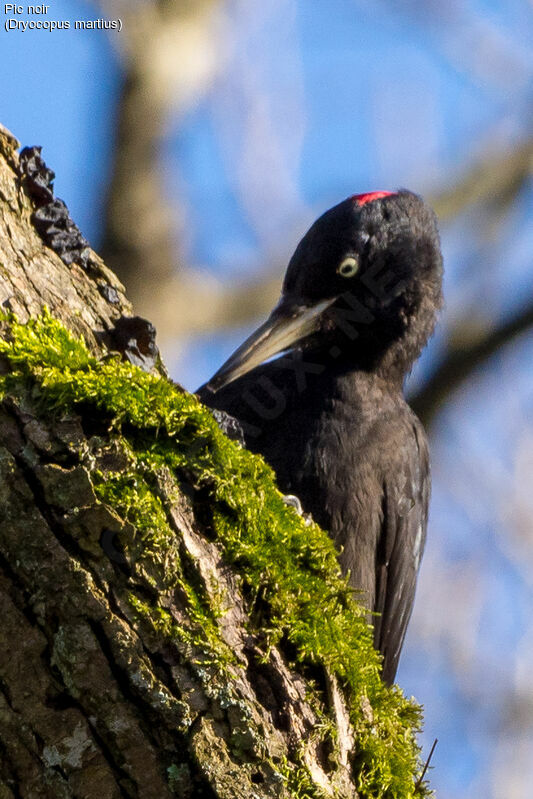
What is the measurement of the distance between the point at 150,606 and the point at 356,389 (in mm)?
2362

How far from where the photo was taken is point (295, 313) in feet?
14.6

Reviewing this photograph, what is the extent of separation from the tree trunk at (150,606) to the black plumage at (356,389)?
4.90ft

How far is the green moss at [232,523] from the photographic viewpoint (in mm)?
2299

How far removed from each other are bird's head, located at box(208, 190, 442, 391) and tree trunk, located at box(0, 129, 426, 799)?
68.8 inches

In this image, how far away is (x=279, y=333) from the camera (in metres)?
4.39

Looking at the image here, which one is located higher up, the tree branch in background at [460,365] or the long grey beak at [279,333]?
the tree branch in background at [460,365]

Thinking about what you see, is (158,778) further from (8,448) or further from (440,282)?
(440,282)

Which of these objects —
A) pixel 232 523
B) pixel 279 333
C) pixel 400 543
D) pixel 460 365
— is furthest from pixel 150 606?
pixel 460 365

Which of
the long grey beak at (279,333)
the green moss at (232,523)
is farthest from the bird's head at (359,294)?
the green moss at (232,523)

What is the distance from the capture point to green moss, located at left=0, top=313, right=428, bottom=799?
7.54ft

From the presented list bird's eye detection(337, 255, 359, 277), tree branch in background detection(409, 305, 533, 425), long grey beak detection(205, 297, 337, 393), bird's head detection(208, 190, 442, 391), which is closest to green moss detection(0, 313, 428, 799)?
long grey beak detection(205, 297, 337, 393)

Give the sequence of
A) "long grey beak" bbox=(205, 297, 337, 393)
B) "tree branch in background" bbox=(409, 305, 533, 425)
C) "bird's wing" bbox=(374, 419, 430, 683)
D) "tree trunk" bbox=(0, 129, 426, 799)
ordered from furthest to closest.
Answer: "tree branch in background" bbox=(409, 305, 533, 425)
"bird's wing" bbox=(374, 419, 430, 683)
"long grey beak" bbox=(205, 297, 337, 393)
"tree trunk" bbox=(0, 129, 426, 799)

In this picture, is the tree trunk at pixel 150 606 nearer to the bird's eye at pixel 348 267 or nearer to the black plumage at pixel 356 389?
the black plumage at pixel 356 389

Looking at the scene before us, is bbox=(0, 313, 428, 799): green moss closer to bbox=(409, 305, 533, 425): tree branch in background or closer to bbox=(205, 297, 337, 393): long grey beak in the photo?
bbox=(205, 297, 337, 393): long grey beak
